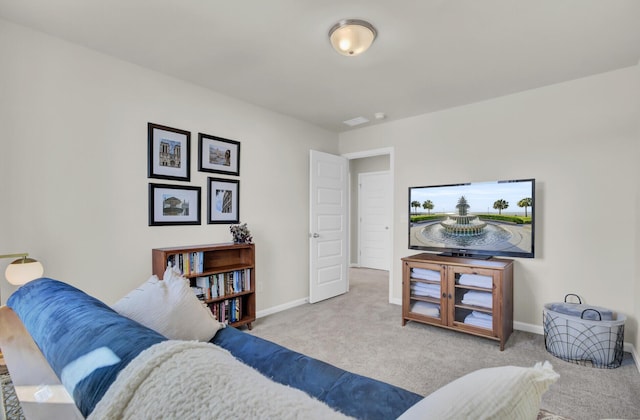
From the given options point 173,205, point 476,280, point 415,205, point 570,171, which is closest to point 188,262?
point 173,205

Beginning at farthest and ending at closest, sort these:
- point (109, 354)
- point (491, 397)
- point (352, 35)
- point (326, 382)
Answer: point (352, 35) → point (326, 382) → point (109, 354) → point (491, 397)

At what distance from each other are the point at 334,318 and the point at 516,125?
2.87 metres

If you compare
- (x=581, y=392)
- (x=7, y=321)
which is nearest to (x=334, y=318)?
(x=581, y=392)

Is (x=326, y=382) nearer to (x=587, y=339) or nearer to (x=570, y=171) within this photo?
(x=587, y=339)

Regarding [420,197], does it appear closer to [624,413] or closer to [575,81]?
[575,81]

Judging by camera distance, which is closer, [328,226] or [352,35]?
[352,35]

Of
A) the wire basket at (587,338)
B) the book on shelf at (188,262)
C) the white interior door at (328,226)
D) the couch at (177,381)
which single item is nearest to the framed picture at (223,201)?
the book on shelf at (188,262)

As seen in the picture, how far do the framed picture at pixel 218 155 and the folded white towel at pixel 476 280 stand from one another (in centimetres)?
260

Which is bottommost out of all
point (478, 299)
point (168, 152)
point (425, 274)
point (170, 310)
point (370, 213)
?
point (478, 299)

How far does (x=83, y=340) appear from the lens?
2.75 feet

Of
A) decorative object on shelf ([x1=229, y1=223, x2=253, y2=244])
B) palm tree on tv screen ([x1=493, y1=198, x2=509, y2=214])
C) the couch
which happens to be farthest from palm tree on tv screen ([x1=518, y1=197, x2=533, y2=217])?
decorative object on shelf ([x1=229, y1=223, x2=253, y2=244])

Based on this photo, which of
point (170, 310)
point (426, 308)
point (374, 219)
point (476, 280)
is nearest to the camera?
point (170, 310)

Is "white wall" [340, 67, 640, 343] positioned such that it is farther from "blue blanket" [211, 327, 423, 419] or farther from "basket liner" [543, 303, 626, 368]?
"blue blanket" [211, 327, 423, 419]

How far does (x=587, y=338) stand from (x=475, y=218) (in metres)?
1.34
